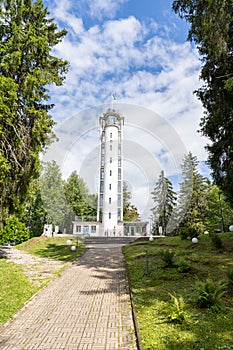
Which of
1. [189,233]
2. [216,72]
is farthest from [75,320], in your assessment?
[189,233]

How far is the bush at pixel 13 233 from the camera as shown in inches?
1200

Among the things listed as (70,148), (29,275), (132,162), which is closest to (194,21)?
(29,275)

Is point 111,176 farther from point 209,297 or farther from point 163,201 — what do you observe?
point 209,297

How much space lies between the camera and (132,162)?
3806 cm

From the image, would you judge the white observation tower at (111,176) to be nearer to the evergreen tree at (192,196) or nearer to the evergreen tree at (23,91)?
the evergreen tree at (192,196)

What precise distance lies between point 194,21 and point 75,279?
11673 millimetres

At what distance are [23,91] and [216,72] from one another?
9602 millimetres

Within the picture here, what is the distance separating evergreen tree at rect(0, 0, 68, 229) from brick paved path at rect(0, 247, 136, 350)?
5.63 meters

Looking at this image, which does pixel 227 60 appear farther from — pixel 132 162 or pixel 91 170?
pixel 91 170

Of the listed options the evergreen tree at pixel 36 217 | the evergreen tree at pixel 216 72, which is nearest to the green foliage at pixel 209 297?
the evergreen tree at pixel 216 72

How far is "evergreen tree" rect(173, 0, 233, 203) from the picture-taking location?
29.0 feet

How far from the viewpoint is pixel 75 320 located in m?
5.47

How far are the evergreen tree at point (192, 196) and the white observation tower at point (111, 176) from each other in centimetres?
952

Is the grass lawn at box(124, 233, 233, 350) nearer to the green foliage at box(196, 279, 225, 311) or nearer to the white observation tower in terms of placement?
the green foliage at box(196, 279, 225, 311)
